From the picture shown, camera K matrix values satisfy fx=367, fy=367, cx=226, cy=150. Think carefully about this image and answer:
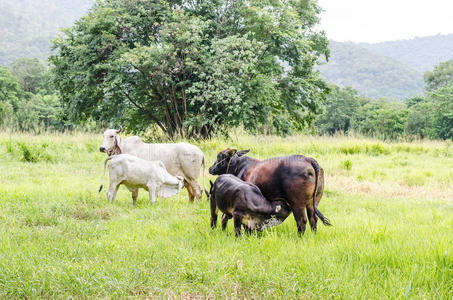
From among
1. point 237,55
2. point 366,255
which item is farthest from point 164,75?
point 366,255

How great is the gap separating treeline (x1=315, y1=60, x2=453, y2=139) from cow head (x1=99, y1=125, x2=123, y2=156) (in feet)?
143

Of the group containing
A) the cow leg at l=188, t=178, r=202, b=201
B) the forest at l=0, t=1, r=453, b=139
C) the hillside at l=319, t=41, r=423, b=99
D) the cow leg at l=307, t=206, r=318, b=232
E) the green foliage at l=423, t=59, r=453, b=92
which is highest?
the hillside at l=319, t=41, r=423, b=99

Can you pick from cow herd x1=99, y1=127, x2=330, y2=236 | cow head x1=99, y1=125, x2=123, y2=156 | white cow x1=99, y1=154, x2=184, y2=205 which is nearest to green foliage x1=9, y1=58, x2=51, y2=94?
cow head x1=99, y1=125, x2=123, y2=156

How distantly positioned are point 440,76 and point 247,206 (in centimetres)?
8091

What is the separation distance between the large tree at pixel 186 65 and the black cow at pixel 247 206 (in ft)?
37.8

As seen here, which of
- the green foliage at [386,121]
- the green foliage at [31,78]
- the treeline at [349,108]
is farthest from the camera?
the green foliage at [31,78]

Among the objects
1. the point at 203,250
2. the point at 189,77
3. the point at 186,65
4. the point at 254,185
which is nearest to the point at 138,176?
the point at 254,185

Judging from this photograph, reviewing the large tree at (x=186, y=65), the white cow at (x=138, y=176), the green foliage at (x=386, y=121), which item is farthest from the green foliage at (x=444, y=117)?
the white cow at (x=138, y=176)

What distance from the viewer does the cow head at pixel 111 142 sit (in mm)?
6898

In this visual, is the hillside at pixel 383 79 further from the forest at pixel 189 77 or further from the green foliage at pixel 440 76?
the forest at pixel 189 77

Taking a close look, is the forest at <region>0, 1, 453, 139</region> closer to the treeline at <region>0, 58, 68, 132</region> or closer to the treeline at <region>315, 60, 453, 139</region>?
the treeline at <region>0, 58, 68, 132</region>

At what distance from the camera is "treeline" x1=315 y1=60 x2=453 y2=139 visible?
50.8 m

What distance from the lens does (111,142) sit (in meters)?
6.97

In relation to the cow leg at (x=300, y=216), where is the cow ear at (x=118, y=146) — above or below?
above
